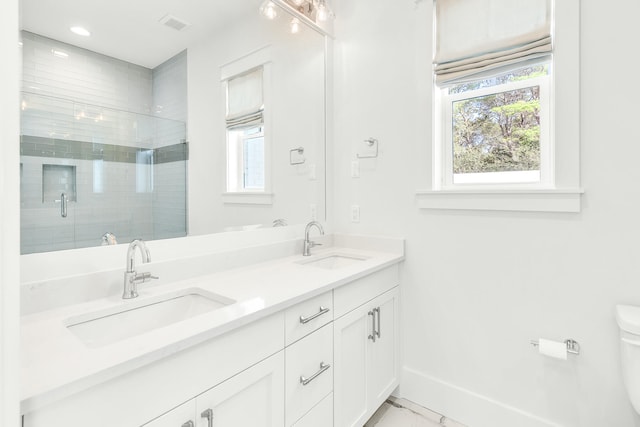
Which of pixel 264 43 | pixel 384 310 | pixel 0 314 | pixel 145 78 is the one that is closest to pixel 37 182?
pixel 145 78

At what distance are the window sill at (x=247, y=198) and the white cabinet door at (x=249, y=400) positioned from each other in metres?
0.83

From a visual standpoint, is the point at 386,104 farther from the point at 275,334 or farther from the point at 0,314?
the point at 0,314

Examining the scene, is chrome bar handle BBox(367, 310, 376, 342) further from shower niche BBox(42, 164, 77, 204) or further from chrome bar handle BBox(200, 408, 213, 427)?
shower niche BBox(42, 164, 77, 204)

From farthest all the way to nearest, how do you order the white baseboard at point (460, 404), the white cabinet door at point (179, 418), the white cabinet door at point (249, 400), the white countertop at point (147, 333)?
1. the white baseboard at point (460, 404)
2. the white cabinet door at point (249, 400)
3. the white cabinet door at point (179, 418)
4. the white countertop at point (147, 333)

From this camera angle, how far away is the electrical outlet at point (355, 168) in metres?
2.14

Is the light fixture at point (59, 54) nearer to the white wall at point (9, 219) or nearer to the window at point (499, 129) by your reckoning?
the white wall at point (9, 219)

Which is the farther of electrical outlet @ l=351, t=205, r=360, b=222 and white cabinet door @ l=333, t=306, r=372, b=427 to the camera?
electrical outlet @ l=351, t=205, r=360, b=222

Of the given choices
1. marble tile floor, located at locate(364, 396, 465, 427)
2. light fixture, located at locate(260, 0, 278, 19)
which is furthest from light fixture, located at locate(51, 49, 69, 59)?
marble tile floor, located at locate(364, 396, 465, 427)

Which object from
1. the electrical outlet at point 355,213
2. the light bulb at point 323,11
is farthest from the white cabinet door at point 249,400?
the light bulb at point 323,11

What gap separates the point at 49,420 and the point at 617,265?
1907mm

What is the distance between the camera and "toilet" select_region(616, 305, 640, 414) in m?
1.20

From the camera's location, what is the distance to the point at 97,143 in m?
1.20

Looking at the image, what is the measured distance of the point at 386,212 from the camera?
2.02m

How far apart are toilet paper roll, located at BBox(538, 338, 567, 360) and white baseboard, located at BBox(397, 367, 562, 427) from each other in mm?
380
